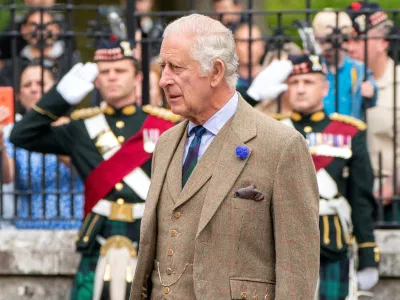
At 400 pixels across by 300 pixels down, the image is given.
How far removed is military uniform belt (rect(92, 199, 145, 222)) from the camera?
281 inches

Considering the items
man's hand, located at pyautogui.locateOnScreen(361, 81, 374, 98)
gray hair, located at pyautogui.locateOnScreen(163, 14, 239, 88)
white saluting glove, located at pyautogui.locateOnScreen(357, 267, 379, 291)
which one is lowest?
white saluting glove, located at pyautogui.locateOnScreen(357, 267, 379, 291)

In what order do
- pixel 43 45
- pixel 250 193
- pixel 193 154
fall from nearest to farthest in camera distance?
1. pixel 250 193
2. pixel 193 154
3. pixel 43 45

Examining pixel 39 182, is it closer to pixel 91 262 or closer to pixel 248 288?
pixel 91 262

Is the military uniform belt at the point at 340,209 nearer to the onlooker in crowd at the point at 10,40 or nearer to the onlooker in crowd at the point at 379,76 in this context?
the onlooker in crowd at the point at 379,76

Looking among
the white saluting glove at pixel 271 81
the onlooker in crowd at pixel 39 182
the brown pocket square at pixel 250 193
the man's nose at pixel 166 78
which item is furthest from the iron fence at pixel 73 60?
the brown pocket square at pixel 250 193

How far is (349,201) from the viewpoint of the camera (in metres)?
7.19

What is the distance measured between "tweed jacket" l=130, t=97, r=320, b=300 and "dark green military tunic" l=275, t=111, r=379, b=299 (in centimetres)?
292

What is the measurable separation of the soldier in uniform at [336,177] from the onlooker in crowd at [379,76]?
0.36m

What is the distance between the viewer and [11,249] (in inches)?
302

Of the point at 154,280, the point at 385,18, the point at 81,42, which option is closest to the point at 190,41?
the point at 154,280

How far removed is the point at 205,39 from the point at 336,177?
3.11 metres

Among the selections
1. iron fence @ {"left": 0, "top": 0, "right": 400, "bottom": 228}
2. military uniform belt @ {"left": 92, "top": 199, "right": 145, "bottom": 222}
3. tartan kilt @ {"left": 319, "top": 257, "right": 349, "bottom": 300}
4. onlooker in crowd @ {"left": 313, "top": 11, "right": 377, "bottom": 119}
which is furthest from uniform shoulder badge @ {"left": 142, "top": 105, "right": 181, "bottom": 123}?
tartan kilt @ {"left": 319, "top": 257, "right": 349, "bottom": 300}

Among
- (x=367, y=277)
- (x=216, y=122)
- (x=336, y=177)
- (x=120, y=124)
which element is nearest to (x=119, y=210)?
(x=120, y=124)

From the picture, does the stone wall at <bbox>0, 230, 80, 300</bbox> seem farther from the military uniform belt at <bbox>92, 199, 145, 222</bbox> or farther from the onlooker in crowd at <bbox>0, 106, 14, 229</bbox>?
the military uniform belt at <bbox>92, 199, 145, 222</bbox>
